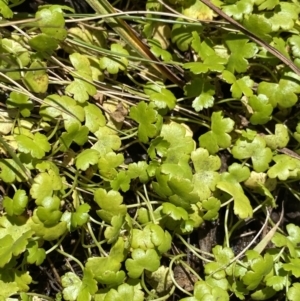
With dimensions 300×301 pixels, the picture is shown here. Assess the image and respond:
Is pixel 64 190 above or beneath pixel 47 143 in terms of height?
beneath

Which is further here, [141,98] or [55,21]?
→ [141,98]

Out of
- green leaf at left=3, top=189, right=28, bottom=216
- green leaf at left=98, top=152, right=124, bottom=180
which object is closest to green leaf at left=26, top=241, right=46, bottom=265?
green leaf at left=3, top=189, right=28, bottom=216

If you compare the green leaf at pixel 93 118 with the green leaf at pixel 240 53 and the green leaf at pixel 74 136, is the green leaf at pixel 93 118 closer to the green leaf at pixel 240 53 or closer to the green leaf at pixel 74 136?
the green leaf at pixel 74 136

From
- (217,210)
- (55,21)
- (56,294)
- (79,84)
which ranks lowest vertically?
(56,294)

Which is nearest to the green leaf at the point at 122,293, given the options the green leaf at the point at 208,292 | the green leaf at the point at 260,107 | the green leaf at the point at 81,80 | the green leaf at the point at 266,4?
the green leaf at the point at 208,292

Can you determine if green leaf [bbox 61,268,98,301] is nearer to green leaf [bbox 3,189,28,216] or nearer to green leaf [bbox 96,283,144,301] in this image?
green leaf [bbox 96,283,144,301]

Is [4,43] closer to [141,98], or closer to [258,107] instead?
[141,98]

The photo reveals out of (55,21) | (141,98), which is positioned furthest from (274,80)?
(55,21)
